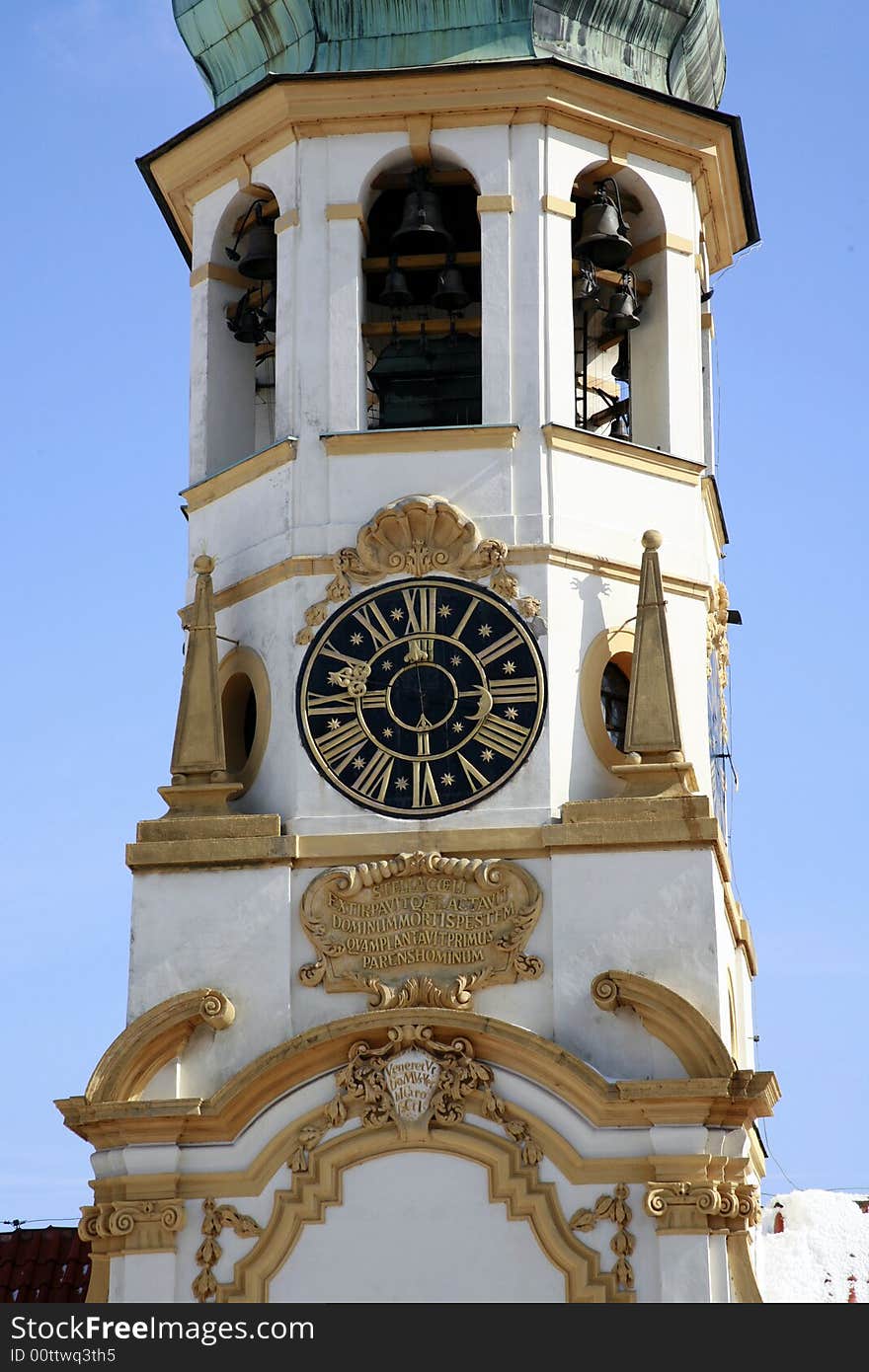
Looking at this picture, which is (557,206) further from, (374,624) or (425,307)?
(374,624)

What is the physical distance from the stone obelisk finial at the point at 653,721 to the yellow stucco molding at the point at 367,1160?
2635 mm

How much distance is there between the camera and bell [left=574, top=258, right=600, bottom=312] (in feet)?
85.4

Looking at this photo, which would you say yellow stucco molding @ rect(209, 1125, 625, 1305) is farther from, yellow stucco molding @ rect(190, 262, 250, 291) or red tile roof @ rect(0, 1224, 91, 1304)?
yellow stucco molding @ rect(190, 262, 250, 291)

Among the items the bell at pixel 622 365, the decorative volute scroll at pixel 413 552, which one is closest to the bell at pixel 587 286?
the bell at pixel 622 365

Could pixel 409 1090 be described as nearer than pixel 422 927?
Yes

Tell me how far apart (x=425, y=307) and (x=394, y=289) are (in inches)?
26.1

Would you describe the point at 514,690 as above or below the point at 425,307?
below

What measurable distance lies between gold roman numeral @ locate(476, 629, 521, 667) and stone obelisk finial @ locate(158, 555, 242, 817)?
6.00 feet

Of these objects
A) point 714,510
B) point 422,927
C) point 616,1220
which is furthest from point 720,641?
point 616,1220

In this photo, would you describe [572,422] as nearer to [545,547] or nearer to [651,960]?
[545,547]

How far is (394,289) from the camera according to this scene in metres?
25.8
